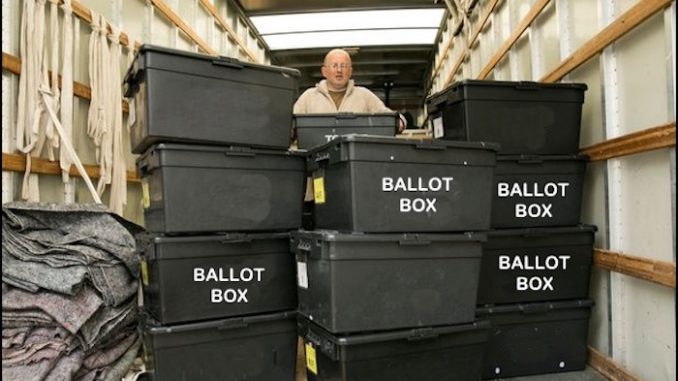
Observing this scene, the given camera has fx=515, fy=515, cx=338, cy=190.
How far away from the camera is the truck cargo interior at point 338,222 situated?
1.78m

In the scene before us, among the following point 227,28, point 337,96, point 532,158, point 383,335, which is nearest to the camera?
point 383,335

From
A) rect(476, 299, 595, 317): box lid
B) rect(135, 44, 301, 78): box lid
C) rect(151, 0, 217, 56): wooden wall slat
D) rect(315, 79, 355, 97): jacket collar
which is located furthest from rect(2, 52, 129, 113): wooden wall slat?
rect(476, 299, 595, 317): box lid

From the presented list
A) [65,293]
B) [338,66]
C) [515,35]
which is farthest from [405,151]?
[515,35]

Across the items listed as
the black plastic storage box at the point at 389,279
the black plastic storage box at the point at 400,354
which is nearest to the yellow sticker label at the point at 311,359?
the black plastic storage box at the point at 400,354

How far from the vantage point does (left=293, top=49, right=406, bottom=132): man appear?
3318 mm

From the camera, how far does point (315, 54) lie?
22.3ft

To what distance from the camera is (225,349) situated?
1997 millimetres

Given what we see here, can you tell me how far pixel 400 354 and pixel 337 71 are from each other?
6.95 feet

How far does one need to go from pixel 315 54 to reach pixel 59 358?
5537 millimetres

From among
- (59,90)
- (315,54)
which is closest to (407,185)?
(59,90)

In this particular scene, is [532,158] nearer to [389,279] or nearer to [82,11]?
[389,279]

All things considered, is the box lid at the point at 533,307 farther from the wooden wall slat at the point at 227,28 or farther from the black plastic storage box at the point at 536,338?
the wooden wall slat at the point at 227,28

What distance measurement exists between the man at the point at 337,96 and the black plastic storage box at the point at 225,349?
1597mm

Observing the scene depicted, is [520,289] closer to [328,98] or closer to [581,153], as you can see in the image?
[581,153]
